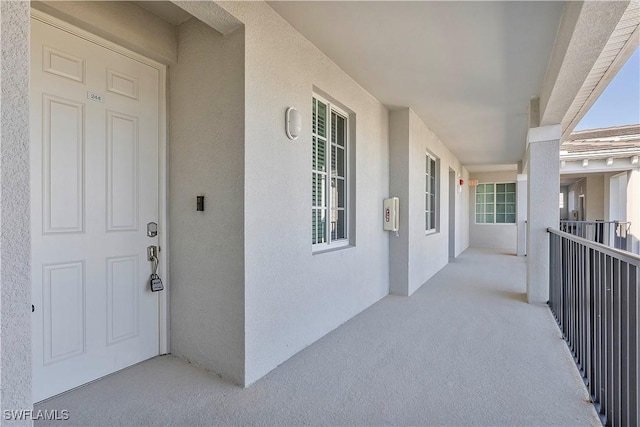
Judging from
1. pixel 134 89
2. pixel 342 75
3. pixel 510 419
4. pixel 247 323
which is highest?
pixel 342 75

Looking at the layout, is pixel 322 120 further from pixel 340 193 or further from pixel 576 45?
pixel 576 45

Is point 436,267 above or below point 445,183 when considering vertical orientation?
below

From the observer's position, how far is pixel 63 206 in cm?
204

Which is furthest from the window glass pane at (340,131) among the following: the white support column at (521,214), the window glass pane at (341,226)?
the white support column at (521,214)

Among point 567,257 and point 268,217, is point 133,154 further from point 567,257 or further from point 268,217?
point 567,257

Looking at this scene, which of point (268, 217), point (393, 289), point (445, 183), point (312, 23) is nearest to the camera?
point (268, 217)

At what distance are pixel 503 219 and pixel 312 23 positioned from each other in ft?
34.9

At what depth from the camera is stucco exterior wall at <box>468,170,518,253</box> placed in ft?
35.0

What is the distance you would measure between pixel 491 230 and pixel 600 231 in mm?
4562

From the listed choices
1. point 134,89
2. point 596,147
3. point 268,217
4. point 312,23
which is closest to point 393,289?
point 268,217

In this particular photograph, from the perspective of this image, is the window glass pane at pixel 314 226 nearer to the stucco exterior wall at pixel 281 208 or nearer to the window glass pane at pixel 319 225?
the window glass pane at pixel 319 225

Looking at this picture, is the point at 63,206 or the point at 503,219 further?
the point at 503,219

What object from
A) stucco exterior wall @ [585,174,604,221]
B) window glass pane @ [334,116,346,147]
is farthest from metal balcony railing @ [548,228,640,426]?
stucco exterior wall @ [585,174,604,221]

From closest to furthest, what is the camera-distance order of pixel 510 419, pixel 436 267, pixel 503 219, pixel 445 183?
pixel 510 419, pixel 436 267, pixel 445 183, pixel 503 219
